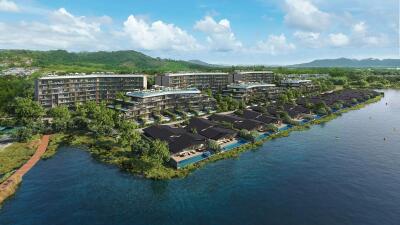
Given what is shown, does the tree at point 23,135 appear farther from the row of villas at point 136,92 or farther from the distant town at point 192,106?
the row of villas at point 136,92

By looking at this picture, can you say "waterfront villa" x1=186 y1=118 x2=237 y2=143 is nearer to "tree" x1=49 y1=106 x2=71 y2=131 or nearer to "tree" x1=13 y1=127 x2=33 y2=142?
"tree" x1=49 y1=106 x2=71 y2=131

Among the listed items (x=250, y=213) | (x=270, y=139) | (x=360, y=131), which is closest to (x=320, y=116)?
(x=360, y=131)

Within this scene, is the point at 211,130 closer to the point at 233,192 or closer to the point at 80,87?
the point at 233,192

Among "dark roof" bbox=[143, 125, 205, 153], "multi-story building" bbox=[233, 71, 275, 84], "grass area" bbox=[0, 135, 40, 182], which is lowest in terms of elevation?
"grass area" bbox=[0, 135, 40, 182]

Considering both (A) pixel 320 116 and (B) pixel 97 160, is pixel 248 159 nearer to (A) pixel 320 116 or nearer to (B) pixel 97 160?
(B) pixel 97 160

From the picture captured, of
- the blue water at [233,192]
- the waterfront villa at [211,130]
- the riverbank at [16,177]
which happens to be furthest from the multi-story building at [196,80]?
the blue water at [233,192]

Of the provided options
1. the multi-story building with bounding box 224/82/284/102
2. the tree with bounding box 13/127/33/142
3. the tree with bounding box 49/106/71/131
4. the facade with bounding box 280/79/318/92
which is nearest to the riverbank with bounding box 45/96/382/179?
the tree with bounding box 49/106/71/131

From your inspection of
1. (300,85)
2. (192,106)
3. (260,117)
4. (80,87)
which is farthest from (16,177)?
(300,85)
